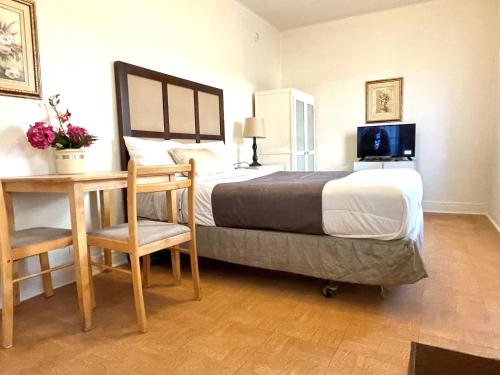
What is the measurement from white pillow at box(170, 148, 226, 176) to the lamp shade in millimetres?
1103

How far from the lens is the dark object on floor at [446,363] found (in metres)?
0.79

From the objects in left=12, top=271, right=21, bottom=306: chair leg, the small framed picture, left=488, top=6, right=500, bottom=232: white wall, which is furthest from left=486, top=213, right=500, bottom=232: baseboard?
left=12, top=271, right=21, bottom=306: chair leg

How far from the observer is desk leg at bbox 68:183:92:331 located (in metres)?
1.63

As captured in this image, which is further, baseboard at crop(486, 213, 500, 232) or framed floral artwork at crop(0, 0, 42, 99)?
baseboard at crop(486, 213, 500, 232)

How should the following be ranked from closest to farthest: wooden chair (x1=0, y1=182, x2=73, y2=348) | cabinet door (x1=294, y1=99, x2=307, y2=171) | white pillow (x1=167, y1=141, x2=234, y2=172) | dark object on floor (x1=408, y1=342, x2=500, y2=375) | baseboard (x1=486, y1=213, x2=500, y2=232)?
dark object on floor (x1=408, y1=342, x2=500, y2=375) < wooden chair (x1=0, y1=182, x2=73, y2=348) < white pillow (x1=167, y1=141, x2=234, y2=172) < baseboard (x1=486, y1=213, x2=500, y2=232) < cabinet door (x1=294, y1=99, x2=307, y2=171)

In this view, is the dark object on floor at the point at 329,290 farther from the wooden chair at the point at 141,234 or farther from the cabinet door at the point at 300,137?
the cabinet door at the point at 300,137

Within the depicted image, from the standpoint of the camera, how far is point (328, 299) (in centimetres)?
197

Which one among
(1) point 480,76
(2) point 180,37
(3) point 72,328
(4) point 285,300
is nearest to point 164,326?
(3) point 72,328

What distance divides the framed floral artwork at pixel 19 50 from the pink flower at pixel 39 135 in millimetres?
268

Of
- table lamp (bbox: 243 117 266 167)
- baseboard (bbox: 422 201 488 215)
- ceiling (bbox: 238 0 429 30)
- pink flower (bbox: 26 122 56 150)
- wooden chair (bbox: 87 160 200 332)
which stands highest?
ceiling (bbox: 238 0 429 30)

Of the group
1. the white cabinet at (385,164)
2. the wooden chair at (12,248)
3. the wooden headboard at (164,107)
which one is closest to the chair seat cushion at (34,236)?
the wooden chair at (12,248)

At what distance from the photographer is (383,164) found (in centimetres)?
443

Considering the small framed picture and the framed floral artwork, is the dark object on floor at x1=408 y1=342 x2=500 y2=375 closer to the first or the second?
the framed floral artwork

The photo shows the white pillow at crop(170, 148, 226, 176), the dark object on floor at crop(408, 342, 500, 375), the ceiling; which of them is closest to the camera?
the dark object on floor at crop(408, 342, 500, 375)
